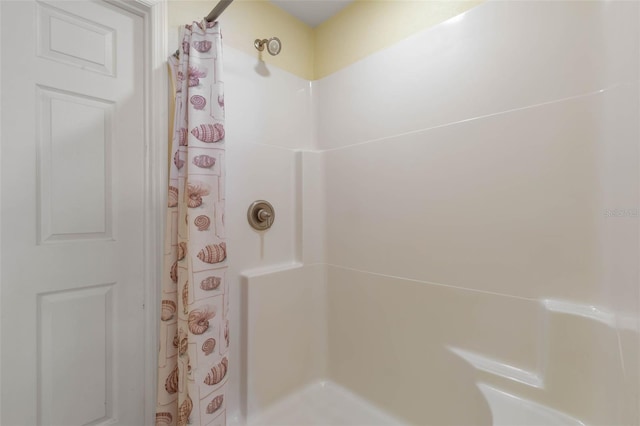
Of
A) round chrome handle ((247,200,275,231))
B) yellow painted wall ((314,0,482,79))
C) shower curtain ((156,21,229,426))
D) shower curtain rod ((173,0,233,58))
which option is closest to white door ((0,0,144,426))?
shower curtain ((156,21,229,426))

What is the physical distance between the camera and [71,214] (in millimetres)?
880

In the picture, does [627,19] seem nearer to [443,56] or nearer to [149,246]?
[443,56]

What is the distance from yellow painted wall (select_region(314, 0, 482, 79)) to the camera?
1102 mm

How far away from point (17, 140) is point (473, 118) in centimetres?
155

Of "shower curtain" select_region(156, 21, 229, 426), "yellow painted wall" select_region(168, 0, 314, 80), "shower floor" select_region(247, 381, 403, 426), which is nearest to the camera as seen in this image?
"shower curtain" select_region(156, 21, 229, 426)

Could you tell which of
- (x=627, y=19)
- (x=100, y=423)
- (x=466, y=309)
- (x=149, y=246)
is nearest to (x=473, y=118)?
(x=627, y=19)

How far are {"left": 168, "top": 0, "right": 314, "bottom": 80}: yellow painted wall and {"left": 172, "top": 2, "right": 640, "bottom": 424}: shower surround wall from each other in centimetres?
6

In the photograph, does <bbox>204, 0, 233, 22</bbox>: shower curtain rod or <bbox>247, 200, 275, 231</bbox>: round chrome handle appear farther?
<bbox>247, 200, 275, 231</bbox>: round chrome handle

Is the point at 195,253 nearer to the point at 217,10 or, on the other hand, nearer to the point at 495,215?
the point at 217,10

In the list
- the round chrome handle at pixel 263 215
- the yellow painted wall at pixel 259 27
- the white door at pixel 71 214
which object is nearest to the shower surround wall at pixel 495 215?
the yellow painted wall at pixel 259 27

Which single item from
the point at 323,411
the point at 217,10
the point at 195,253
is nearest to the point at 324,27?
the point at 217,10

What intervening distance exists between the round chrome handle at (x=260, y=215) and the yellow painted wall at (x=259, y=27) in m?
0.77

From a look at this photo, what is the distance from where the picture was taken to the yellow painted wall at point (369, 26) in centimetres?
110

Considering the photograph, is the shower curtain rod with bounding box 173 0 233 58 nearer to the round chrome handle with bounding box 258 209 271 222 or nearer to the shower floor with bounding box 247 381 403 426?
the round chrome handle with bounding box 258 209 271 222
